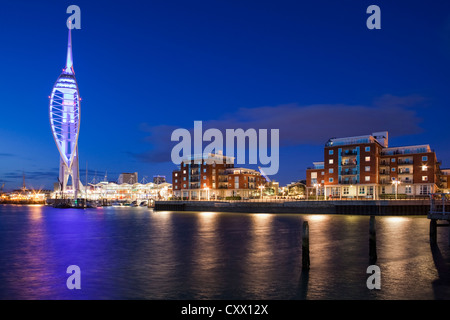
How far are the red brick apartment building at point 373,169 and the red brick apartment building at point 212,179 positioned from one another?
116 feet

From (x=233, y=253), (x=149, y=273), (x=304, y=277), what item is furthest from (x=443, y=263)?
→ (x=149, y=273)

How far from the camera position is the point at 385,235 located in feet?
135

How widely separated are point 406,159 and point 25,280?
8901cm

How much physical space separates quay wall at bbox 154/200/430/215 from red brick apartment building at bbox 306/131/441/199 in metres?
9.24

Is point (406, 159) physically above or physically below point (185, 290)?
above

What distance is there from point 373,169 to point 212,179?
53.3 m

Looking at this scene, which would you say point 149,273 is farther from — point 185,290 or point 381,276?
point 381,276

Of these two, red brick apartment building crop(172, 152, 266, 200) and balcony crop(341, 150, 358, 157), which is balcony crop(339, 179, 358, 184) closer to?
balcony crop(341, 150, 358, 157)

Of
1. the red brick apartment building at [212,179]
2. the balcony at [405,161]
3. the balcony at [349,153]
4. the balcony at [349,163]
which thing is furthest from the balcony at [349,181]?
the red brick apartment building at [212,179]

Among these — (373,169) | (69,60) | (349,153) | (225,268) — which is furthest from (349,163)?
(69,60)

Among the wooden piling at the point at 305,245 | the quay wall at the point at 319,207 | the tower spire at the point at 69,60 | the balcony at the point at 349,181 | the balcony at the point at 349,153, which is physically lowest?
the quay wall at the point at 319,207

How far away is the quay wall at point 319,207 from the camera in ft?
245

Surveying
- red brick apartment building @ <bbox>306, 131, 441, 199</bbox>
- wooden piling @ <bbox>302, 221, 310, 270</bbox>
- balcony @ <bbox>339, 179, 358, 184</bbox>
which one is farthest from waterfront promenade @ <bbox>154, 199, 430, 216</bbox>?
wooden piling @ <bbox>302, 221, 310, 270</bbox>

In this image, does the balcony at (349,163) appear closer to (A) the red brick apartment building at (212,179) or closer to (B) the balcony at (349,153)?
(B) the balcony at (349,153)
